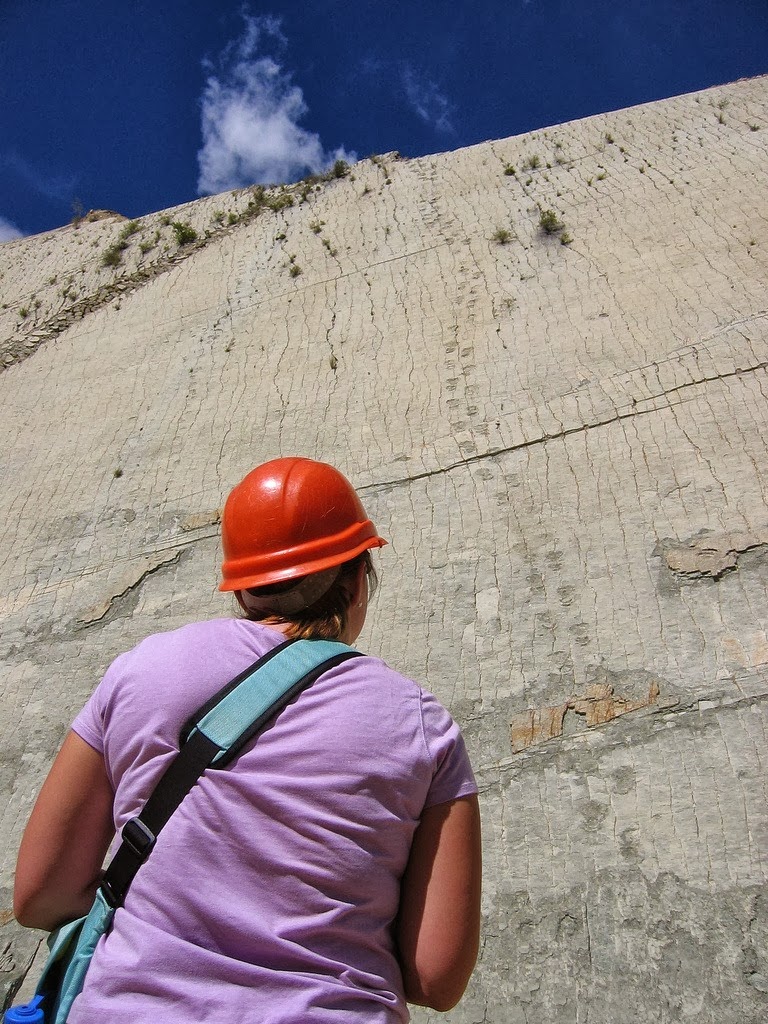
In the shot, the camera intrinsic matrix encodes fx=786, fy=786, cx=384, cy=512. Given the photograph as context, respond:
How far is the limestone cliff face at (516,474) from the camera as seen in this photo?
3.33 m

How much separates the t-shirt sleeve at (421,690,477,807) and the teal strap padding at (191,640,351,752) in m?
0.19

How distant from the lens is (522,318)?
21.1 ft

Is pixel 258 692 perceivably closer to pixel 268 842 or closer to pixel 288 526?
pixel 268 842

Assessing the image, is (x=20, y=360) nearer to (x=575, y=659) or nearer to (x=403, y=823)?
(x=575, y=659)

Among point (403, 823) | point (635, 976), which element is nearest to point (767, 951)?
point (635, 976)

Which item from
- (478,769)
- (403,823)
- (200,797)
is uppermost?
(200,797)

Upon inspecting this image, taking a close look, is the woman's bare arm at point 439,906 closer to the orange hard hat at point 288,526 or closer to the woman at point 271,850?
the woman at point 271,850

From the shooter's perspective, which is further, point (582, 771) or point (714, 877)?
point (582, 771)

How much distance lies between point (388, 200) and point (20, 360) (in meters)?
4.43

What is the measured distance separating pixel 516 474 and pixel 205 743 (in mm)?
4143

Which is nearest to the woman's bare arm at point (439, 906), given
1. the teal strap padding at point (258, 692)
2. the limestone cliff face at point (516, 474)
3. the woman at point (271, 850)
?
the woman at point (271, 850)

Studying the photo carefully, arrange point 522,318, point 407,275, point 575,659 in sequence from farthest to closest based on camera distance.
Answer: point 407,275, point 522,318, point 575,659

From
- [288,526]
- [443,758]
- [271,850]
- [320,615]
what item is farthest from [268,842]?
[288,526]

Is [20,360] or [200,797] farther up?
[200,797]
